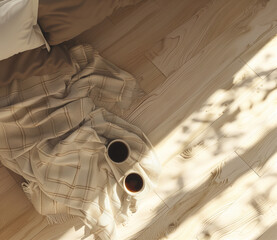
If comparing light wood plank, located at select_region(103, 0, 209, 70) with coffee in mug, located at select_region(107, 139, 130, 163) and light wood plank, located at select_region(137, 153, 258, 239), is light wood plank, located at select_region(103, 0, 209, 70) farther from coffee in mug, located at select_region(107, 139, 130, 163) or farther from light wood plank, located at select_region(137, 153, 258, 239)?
light wood plank, located at select_region(137, 153, 258, 239)

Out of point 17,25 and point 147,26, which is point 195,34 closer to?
point 147,26

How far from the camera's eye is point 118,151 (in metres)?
1.38

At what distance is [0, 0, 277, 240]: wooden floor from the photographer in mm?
1398

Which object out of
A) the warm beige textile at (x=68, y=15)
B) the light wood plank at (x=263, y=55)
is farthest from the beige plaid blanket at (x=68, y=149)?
the light wood plank at (x=263, y=55)

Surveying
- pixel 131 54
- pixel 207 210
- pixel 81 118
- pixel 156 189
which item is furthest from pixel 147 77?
pixel 207 210

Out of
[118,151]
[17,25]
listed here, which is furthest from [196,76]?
[17,25]

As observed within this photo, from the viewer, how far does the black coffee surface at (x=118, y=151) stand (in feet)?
4.52

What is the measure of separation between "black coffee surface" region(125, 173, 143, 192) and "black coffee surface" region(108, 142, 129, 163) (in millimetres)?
77

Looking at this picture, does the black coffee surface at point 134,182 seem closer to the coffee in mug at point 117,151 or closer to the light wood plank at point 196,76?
the coffee in mug at point 117,151

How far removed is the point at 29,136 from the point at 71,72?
32cm

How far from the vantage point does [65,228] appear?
4.49ft

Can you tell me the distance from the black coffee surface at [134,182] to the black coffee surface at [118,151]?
0.08m

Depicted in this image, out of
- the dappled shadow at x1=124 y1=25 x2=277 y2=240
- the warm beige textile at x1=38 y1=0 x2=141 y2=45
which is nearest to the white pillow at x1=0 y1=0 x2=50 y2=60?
the warm beige textile at x1=38 y1=0 x2=141 y2=45

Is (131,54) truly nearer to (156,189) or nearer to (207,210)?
(156,189)
